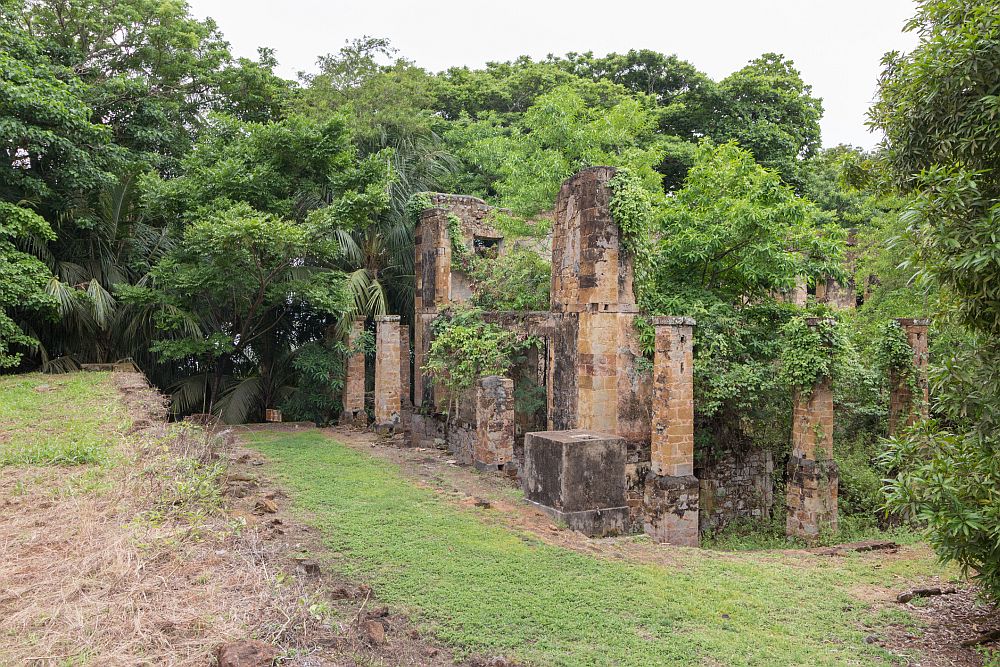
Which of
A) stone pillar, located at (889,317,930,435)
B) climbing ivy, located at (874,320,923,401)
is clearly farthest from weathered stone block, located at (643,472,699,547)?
climbing ivy, located at (874,320,923,401)

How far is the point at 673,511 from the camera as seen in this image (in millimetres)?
9281

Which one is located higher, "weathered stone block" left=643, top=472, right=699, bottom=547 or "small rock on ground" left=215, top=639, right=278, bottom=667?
"small rock on ground" left=215, top=639, right=278, bottom=667

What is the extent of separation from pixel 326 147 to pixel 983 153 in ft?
39.3

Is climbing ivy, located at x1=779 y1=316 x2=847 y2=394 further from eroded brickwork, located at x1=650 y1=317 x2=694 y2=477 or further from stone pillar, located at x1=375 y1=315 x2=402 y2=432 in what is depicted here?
stone pillar, located at x1=375 y1=315 x2=402 y2=432

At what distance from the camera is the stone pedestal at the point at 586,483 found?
7844 mm

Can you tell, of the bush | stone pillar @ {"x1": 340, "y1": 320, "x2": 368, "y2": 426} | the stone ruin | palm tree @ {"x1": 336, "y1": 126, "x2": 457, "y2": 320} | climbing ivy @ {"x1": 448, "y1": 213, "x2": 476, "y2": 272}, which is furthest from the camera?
palm tree @ {"x1": 336, "y1": 126, "x2": 457, "y2": 320}

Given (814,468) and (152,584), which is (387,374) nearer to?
(814,468)

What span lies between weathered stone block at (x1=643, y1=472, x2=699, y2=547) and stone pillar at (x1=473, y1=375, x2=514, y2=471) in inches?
111

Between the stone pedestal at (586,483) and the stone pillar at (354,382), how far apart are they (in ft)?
26.8

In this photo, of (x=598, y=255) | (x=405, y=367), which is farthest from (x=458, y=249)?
(x=598, y=255)

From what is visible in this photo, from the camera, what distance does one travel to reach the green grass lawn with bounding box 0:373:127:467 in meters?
5.86

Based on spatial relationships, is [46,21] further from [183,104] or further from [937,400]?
[937,400]

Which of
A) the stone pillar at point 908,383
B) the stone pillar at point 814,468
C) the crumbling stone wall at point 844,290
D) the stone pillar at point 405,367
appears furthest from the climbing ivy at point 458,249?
the crumbling stone wall at point 844,290

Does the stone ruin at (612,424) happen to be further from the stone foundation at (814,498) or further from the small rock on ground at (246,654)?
the small rock on ground at (246,654)
